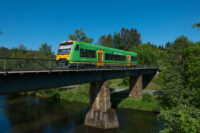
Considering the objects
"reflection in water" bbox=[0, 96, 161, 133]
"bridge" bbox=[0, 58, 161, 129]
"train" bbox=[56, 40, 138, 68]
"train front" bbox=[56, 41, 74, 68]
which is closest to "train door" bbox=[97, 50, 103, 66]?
"train" bbox=[56, 40, 138, 68]

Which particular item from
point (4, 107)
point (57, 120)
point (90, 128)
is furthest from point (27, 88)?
point (4, 107)

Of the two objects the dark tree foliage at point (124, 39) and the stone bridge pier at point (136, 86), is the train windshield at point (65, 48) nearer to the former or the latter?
the stone bridge pier at point (136, 86)

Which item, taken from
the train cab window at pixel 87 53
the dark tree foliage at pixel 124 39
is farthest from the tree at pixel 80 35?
the train cab window at pixel 87 53

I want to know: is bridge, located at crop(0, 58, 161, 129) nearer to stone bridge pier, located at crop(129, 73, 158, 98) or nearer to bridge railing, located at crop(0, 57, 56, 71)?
bridge railing, located at crop(0, 57, 56, 71)

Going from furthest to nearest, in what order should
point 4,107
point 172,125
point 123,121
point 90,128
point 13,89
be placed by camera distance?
point 4,107, point 123,121, point 90,128, point 13,89, point 172,125

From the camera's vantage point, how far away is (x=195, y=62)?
2634 centimetres

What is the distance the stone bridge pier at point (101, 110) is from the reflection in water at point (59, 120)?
2.83ft

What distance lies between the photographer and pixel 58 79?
1473cm

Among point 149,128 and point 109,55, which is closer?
point 149,128

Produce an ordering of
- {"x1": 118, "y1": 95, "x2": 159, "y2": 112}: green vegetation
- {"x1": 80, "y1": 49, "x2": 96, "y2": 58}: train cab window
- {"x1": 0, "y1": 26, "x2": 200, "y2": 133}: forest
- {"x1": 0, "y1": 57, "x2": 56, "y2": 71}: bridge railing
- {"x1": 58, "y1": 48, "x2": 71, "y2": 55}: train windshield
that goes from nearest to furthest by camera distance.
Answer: {"x1": 0, "y1": 26, "x2": 200, "y2": 133}: forest
{"x1": 0, "y1": 57, "x2": 56, "y2": 71}: bridge railing
{"x1": 58, "y1": 48, "x2": 71, "y2": 55}: train windshield
{"x1": 80, "y1": 49, "x2": 96, "y2": 58}: train cab window
{"x1": 118, "y1": 95, "x2": 159, "y2": 112}: green vegetation

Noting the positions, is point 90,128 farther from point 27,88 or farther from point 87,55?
point 27,88

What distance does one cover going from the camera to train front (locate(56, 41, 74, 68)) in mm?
18491

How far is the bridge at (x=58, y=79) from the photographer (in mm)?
11172

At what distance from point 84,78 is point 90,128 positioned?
25.3 ft
